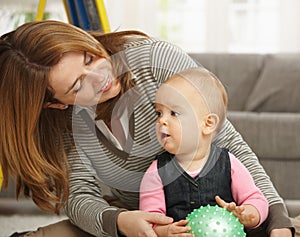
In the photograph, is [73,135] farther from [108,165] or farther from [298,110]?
[298,110]

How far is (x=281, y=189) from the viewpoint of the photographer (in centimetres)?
304

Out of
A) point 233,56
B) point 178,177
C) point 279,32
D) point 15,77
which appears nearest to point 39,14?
point 233,56

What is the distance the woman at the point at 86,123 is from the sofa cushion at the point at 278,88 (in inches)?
51.6

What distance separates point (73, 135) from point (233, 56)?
1.59 meters

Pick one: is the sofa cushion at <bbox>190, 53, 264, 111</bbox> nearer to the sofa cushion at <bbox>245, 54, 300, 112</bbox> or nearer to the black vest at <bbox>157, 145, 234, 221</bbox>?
the sofa cushion at <bbox>245, 54, 300, 112</bbox>

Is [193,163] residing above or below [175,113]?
below

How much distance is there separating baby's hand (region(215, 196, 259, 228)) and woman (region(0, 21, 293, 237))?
5cm

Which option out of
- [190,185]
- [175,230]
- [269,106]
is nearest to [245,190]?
Answer: [190,185]

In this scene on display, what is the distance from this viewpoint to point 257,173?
1890 millimetres

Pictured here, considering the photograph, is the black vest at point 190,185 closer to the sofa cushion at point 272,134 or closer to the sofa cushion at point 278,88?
the sofa cushion at point 272,134

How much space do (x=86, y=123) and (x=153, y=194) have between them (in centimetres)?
32

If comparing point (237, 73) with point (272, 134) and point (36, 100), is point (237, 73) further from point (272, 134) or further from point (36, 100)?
point (36, 100)

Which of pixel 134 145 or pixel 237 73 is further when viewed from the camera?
pixel 237 73

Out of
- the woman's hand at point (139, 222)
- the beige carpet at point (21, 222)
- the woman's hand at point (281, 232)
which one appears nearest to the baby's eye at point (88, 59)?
the woman's hand at point (139, 222)
